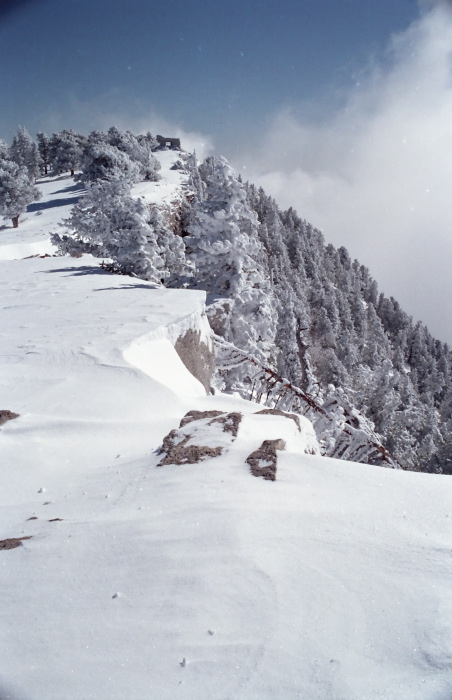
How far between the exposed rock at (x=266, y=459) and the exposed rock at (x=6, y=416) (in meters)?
3.29

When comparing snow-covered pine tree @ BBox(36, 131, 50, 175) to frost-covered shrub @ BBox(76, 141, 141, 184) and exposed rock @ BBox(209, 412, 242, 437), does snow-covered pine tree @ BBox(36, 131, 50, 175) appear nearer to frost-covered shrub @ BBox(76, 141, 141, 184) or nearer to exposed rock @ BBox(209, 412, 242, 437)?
frost-covered shrub @ BBox(76, 141, 141, 184)

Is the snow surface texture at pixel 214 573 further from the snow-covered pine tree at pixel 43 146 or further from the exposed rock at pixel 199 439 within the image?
the snow-covered pine tree at pixel 43 146

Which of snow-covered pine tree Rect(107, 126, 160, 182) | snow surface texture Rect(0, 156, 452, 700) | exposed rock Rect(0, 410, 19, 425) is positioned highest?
snow-covered pine tree Rect(107, 126, 160, 182)

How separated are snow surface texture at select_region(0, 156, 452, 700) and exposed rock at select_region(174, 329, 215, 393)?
371cm

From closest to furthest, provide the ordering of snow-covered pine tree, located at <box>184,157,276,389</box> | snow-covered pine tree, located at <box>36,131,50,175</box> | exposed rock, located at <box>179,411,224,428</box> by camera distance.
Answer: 1. exposed rock, located at <box>179,411,224,428</box>
2. snow-covered pine tree, located at <box>184,157,276,389</box>
3. snow-covered pine tree, located at <box>36,131,50,175</box>

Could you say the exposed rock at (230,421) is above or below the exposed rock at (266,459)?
above

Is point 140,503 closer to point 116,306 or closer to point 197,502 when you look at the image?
point 197,502

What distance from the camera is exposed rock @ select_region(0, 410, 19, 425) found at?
5234 mm

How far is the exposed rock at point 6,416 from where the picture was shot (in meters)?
5.23

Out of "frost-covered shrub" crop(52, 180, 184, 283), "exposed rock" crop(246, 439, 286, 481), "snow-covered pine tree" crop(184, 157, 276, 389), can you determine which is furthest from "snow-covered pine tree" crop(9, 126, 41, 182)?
"exposed rock" crop(246, 439, 286, 481)

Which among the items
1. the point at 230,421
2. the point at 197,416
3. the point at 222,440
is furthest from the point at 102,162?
the point at 222,440

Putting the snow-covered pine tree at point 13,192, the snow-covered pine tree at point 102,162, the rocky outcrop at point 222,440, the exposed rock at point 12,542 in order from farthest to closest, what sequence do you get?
the snow-covered pine tree at point 102,162 < the snow-covered pine tree at point 13,192 < the rocky outcrop at point 222,440 < the exposed rock at point 12,542

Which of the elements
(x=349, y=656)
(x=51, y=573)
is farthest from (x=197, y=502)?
(x=349, y=656)

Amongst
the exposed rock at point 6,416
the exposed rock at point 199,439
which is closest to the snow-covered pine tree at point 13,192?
the exposed rock at point 6,416
